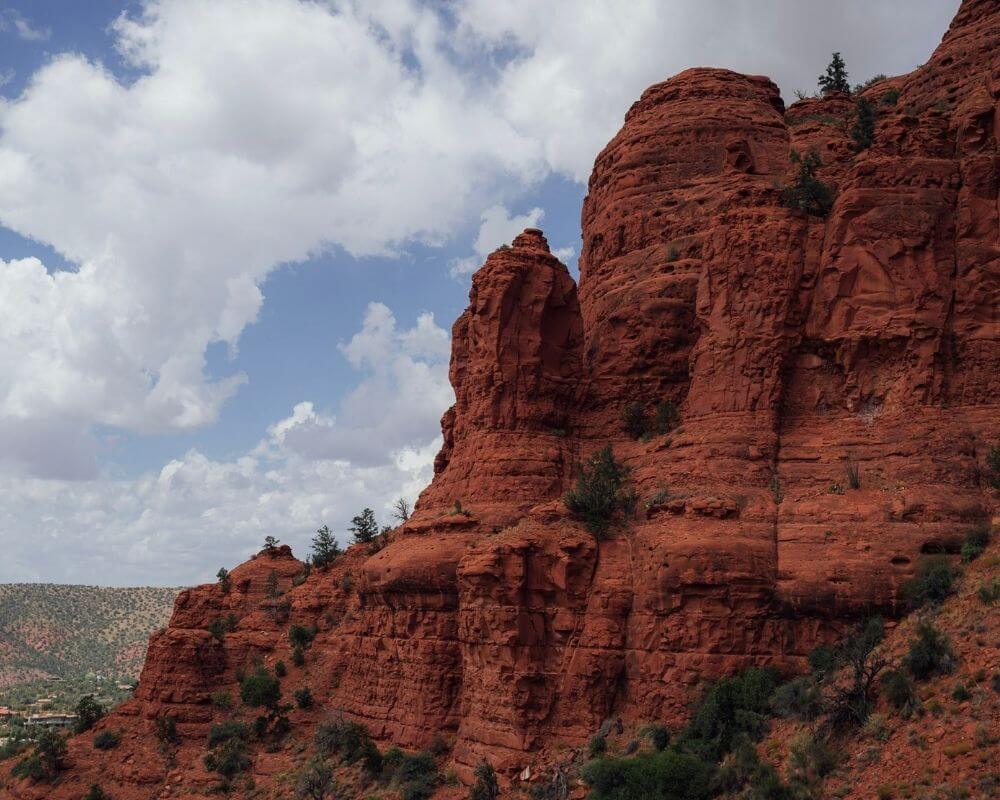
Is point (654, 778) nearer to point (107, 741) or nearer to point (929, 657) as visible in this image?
point (929, 657)

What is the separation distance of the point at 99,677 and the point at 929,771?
123 m

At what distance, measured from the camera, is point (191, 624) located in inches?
1991

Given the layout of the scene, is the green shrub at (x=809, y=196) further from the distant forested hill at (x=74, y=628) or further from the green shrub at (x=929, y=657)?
the distant forested hill at (x=74, y=628)

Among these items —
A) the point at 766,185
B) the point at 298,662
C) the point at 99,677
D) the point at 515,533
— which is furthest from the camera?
the point at 99,677

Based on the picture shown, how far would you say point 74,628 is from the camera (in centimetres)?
14288

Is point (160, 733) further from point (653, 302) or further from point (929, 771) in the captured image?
point (929, 771)

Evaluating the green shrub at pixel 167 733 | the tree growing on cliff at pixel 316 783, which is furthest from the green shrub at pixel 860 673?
the green shrub at pixel 167 733

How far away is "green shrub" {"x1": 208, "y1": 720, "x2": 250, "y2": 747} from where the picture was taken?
1735 inches

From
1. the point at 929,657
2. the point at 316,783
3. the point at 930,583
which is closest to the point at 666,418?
the point at 930,583

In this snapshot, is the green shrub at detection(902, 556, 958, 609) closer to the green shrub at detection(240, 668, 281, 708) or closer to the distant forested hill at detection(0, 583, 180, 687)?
the green shrub at detection(240, 668, 281, 708)

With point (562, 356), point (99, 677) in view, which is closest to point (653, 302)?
point (562, 356)

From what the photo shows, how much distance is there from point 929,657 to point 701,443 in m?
11.9

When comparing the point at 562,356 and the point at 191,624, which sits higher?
the point at 562,356

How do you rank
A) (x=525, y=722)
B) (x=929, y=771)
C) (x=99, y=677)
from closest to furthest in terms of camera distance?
(x=929, y=771), (x=525, y=722), (x=99, y=677)
